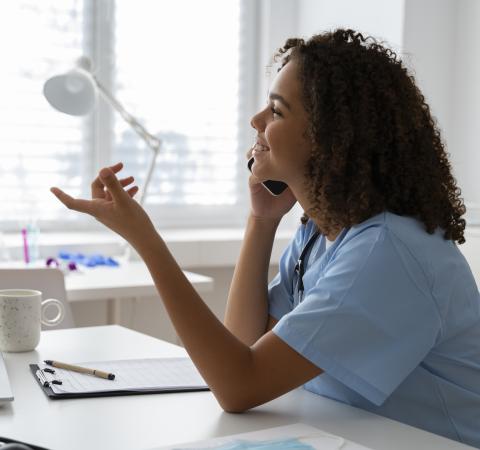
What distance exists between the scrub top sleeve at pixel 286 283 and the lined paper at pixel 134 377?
212mm

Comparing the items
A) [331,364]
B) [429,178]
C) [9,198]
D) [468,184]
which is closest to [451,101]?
[468,184]

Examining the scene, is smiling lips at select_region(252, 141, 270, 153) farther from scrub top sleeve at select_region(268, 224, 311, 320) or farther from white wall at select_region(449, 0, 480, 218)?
white wall at select_region(449, 0, 480, 218)

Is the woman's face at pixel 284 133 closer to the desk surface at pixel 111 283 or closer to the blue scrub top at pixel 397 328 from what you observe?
the blue scrub top at pixel 397 328

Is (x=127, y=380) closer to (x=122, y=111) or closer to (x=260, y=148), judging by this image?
(x=260, y=148)

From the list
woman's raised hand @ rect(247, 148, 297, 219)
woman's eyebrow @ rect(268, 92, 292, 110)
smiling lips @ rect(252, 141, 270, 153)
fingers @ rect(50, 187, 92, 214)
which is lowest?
woman's raised hand @ rect(247, 148, 297, 219)

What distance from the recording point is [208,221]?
391 cm

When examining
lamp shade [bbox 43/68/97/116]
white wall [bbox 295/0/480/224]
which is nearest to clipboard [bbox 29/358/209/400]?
lamp shade [bbox 43/68/97/116]

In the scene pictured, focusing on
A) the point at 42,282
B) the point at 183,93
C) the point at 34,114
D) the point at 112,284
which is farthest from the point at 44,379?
the point at 183,93

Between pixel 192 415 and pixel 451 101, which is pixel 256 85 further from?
pixel 192 415

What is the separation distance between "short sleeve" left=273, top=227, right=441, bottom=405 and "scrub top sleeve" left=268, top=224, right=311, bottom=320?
38cm

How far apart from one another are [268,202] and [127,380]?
0.48 meters

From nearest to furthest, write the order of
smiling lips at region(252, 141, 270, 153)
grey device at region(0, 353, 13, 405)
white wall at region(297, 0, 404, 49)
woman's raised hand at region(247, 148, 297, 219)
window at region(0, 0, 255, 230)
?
grey device at region(0, 353, 13, 405) → smiling lips at region(252, 141, 270, 153) → woman's raised hand at region(247, 148, 297, 219) → white wall at region(297, 0, 404, 49) → window at region(0, 0, 255, 230)

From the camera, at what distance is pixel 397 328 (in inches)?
43.1

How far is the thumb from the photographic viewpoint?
119cm
